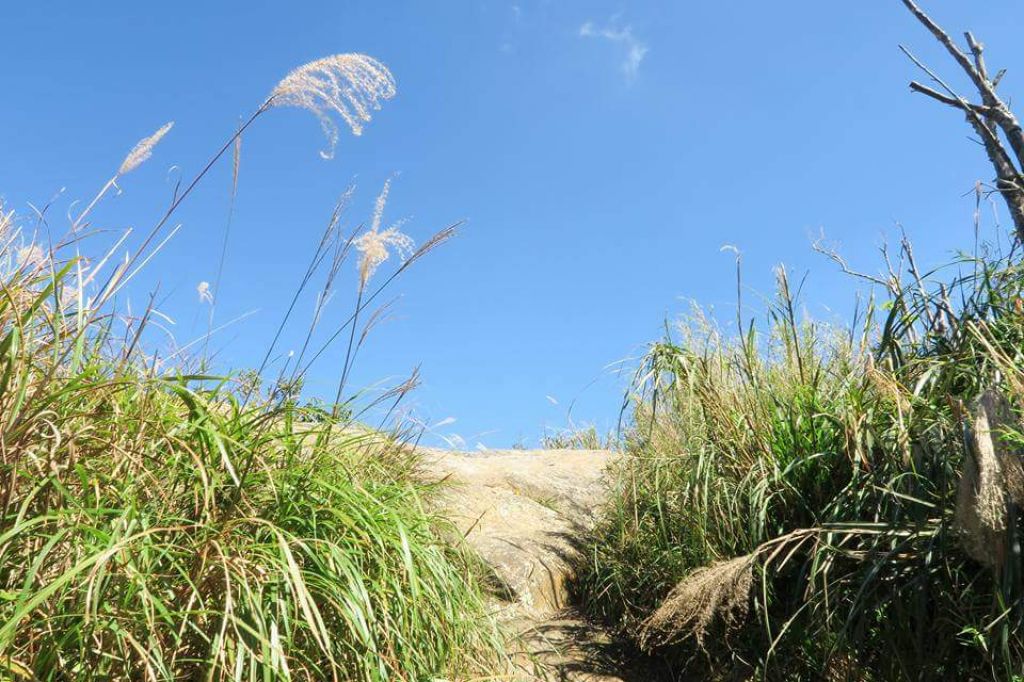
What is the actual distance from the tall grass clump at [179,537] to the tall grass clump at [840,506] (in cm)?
108

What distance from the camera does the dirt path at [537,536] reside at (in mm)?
3069

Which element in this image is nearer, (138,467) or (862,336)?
(138,467)

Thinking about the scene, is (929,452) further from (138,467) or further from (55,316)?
(55,316)

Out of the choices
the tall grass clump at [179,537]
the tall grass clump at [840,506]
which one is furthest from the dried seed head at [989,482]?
the tall grass clump at [179,537]

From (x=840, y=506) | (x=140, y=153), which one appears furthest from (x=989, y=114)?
(x=140, y=153)

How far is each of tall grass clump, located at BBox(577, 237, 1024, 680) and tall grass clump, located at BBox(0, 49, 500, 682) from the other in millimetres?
1077

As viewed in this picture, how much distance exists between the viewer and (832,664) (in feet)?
8.18

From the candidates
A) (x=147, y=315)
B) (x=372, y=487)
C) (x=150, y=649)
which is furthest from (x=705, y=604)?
(x=147, y=315)

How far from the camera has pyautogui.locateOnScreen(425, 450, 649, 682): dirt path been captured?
3.07 meters

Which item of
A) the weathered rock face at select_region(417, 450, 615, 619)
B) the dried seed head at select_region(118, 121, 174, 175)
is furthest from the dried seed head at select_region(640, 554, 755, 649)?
the dried seed head at select_region(118, 121, 174, 175)

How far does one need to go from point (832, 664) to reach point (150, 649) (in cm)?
215

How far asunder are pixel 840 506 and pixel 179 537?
2.22m

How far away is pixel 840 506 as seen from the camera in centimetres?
267

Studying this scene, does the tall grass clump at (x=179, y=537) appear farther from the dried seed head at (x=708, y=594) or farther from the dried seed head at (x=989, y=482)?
the dried seed head at (x=989, y=482)
